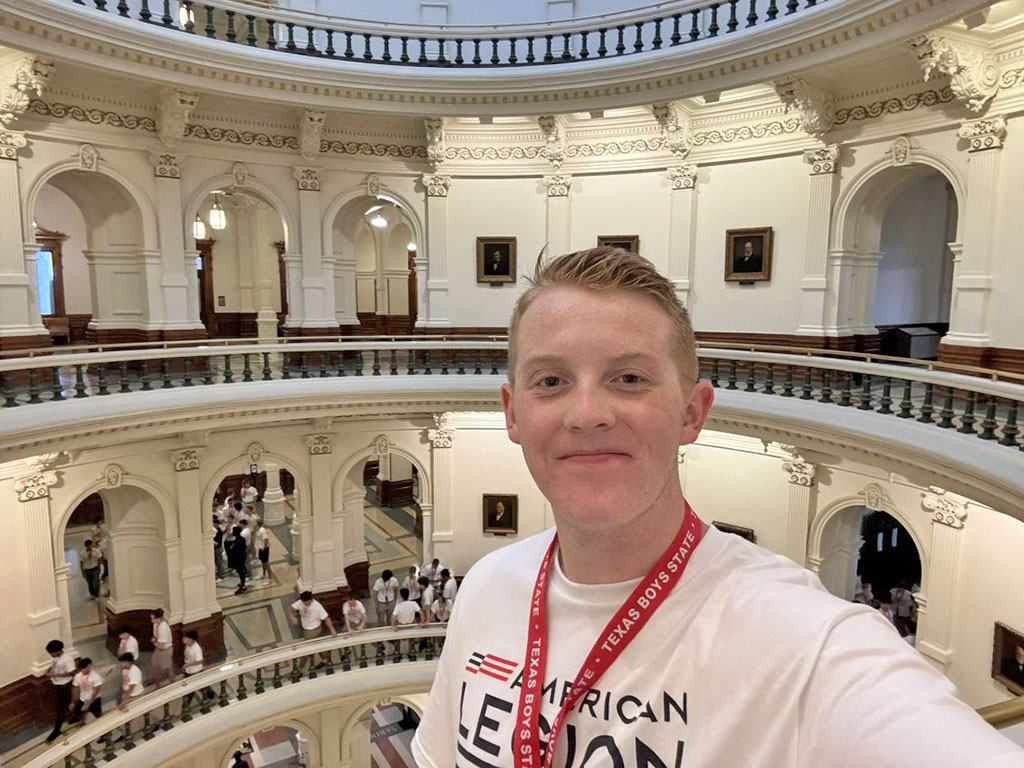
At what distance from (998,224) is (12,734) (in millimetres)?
15546

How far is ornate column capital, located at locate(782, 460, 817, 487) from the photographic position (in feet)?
36.5

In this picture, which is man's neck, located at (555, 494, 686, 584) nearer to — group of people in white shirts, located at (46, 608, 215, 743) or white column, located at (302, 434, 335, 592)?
group of people in white shirts, located at (46, 608, 215, 743)

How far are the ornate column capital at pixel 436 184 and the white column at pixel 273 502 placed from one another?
9.07 metres

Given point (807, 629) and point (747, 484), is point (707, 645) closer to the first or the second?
point (807, 629)

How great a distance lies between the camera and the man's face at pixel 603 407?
1.28 metres

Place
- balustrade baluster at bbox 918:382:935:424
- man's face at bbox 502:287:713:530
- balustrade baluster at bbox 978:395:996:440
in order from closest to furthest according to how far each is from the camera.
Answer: man's face at bbox 502:287:713:530 < balustrade baluster at bbox 978:395:996:440 < balustrade baluster at bbox 918:382:935:424

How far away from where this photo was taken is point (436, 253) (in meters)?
14.3

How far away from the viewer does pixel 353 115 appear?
13.2m

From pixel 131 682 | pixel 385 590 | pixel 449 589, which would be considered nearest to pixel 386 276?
pixel 385 590

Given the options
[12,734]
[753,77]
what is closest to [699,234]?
[753,77]

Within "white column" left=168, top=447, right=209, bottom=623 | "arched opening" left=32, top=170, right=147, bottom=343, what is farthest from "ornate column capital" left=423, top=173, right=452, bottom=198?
"white column" left=168, top=447, right=209, bottom=623

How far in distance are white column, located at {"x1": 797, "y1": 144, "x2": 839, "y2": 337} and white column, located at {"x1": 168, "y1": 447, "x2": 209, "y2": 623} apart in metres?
10.9

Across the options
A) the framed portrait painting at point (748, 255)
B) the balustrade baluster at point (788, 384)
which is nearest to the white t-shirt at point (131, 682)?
the balustrade baluster at point (788, 384)

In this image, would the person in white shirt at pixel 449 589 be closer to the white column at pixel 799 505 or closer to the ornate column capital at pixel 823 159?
the white column at pixel 799 505
